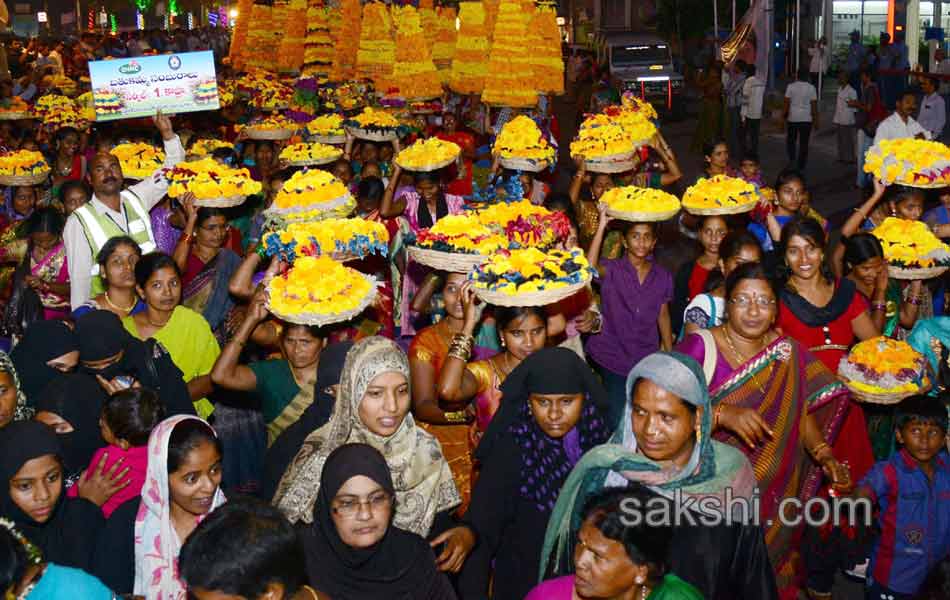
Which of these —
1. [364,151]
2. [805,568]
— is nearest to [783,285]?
[805,568]

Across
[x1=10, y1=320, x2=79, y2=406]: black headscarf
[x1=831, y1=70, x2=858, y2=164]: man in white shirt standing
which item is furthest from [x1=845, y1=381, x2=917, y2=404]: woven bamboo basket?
[x1=831, y1=70, x2=858, y2=164]: man in white shirt standing

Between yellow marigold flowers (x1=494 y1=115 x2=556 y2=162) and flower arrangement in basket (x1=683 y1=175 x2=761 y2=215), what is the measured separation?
7.72 feet

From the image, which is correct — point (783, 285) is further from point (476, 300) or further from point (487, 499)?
point (487, 499)

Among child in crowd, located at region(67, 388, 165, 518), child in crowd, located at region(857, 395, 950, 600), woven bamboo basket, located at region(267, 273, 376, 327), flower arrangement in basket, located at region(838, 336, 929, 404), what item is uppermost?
woven bamboo basket, located at region(267, 273, 376, 327)

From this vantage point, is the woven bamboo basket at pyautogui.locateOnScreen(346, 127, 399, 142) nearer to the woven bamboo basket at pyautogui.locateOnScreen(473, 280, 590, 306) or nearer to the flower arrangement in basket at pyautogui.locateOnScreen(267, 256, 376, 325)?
the flower arrangement in basket at pyautogui.locateOnScreen(267, 256, 376, 325)

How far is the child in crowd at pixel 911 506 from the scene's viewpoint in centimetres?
621

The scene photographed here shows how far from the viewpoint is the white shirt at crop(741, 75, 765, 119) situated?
24109mm

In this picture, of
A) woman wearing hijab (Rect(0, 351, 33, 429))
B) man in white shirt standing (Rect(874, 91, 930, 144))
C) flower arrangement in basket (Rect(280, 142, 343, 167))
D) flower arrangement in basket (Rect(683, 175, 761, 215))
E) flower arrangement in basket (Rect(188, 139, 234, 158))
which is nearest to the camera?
woman wearing hijab (Rect(0, 351, 33, 429))

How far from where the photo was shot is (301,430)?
18.7ft

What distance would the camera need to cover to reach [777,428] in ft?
18.6

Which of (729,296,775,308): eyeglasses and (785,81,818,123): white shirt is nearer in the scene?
(729,296,775,308): eyeglasses

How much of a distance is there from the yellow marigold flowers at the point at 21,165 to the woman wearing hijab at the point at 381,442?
7552mm

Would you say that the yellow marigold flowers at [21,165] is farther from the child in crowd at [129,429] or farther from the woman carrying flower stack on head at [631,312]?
the child in crowd at [129,429]

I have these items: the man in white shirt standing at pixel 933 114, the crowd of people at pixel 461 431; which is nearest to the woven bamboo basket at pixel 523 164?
the crowd of people at pixel 461 431
